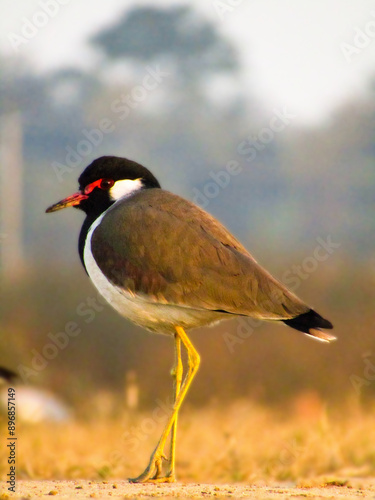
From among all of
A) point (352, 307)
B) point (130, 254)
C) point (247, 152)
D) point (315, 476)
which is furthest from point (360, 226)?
point (130, 254)

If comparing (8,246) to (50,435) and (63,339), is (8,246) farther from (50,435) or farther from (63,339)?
(50,435)

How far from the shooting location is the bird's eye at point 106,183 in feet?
19.0

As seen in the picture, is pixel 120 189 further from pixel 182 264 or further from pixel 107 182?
→ pixel 182 264

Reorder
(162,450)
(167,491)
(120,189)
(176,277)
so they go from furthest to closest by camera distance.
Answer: (120,189) < (162,450) < (176,277) < (167,491)

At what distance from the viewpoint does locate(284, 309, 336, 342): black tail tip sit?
17.3ft

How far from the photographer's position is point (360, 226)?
2277 cm

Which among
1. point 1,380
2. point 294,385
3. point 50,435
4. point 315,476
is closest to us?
point 315,476

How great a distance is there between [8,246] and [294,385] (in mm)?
9767

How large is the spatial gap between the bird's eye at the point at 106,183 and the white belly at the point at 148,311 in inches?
19.2

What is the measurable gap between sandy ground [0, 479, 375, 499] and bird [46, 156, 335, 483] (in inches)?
10.8

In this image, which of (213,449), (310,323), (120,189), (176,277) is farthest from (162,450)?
(213,449)

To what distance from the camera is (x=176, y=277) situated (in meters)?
5.20

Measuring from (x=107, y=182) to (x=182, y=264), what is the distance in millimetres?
913

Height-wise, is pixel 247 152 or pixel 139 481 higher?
pixel 247 152
